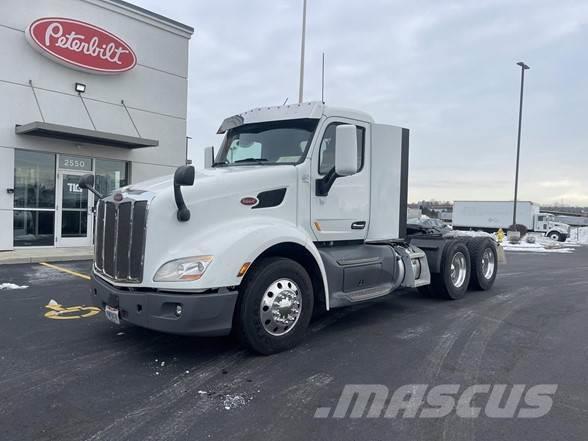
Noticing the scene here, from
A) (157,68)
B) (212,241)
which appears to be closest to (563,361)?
(212,241)

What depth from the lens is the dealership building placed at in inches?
515

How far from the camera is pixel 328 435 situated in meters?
3.42

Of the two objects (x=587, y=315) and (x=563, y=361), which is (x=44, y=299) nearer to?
(x=563, y=361)

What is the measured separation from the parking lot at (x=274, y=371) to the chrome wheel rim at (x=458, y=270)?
973 millimetres

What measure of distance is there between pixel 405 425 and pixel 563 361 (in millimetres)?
2543

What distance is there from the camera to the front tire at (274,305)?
191 inches

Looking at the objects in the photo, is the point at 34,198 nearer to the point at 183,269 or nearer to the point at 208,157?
the point at 208,157

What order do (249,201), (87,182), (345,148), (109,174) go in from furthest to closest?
(109,174), (87,182), (345,148), (249,201)

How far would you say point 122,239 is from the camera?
4.88 meters

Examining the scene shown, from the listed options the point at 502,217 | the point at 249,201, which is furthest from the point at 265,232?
the point at 502,217

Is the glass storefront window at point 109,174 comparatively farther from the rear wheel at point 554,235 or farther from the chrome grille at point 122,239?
the rear wheel at point 554,235

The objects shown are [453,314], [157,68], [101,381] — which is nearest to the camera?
[101,381]

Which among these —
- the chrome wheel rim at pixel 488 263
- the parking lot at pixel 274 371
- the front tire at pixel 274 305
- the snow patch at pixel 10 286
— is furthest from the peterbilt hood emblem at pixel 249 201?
the chrome wheel rim at pixel 488 263

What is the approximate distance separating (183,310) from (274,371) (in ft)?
3.46
